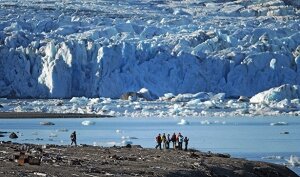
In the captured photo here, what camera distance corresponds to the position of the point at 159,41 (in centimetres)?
4806

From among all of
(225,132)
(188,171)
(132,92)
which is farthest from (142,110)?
(188,171)

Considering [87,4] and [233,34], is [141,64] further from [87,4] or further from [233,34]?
[87,4]

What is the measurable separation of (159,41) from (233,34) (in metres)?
4.57

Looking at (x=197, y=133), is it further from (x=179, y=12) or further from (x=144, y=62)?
(x=179, y=12)

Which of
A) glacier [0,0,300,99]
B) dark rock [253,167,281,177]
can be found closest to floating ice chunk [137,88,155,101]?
glacier [0,0,300,99]

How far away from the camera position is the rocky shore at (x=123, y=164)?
11797 millimetres

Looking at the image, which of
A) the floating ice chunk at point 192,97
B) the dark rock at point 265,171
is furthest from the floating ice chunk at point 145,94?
the dark rock at point 265,171

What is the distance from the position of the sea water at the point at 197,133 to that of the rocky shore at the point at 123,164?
1682mm

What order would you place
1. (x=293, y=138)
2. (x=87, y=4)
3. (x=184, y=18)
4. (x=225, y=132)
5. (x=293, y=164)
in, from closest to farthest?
(x=293, y=164)
(x=293, y=138)
(x=225, y=132)
(x=184, y=18)
(x=87, y=4)

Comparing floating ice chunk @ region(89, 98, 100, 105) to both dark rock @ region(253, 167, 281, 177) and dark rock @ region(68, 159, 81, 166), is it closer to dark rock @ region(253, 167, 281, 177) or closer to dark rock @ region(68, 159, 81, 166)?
dark rock @ region(253, 167, 281, 177)

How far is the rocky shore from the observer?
1180 cm

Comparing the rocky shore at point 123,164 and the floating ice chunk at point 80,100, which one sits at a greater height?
the floating ice chunk at point 80,100

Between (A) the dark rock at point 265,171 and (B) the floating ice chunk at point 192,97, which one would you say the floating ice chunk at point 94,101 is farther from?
(A) the dark rock at point 265,171

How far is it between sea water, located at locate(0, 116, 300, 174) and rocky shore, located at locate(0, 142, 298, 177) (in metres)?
1.68
